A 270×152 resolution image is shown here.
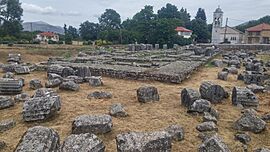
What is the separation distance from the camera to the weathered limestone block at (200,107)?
803 cm

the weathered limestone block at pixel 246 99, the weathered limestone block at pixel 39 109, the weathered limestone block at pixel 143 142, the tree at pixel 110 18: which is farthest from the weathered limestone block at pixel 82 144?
the tree at pixel 110 18

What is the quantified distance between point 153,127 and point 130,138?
7.12 ft

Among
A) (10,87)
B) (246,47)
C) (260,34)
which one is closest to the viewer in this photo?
(10,87)

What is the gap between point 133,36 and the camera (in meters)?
42.4

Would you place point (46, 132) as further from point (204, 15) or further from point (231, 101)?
point (204, 15)

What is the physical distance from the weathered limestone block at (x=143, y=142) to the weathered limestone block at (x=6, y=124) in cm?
339

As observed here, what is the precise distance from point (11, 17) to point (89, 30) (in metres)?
13.8

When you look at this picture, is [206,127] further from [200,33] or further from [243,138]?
[200,33]

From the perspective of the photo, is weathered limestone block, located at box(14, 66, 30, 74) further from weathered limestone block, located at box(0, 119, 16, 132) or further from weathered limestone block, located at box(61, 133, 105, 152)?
weathered limestone block, located at box(61, 133, 105, 152)

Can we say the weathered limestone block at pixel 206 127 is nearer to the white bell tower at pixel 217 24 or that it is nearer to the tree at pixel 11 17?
the tree at pixel 11 17

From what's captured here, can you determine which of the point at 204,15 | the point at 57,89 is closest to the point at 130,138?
→ the point at 57,89

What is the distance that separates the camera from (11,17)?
4891cm

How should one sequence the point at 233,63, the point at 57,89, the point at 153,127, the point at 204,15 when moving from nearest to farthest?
1. the point at 153,127
2. the point at 57,89
3. the point at 233,63
4. the point at 204,15

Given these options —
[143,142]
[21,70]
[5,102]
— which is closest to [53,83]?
[5,102]
